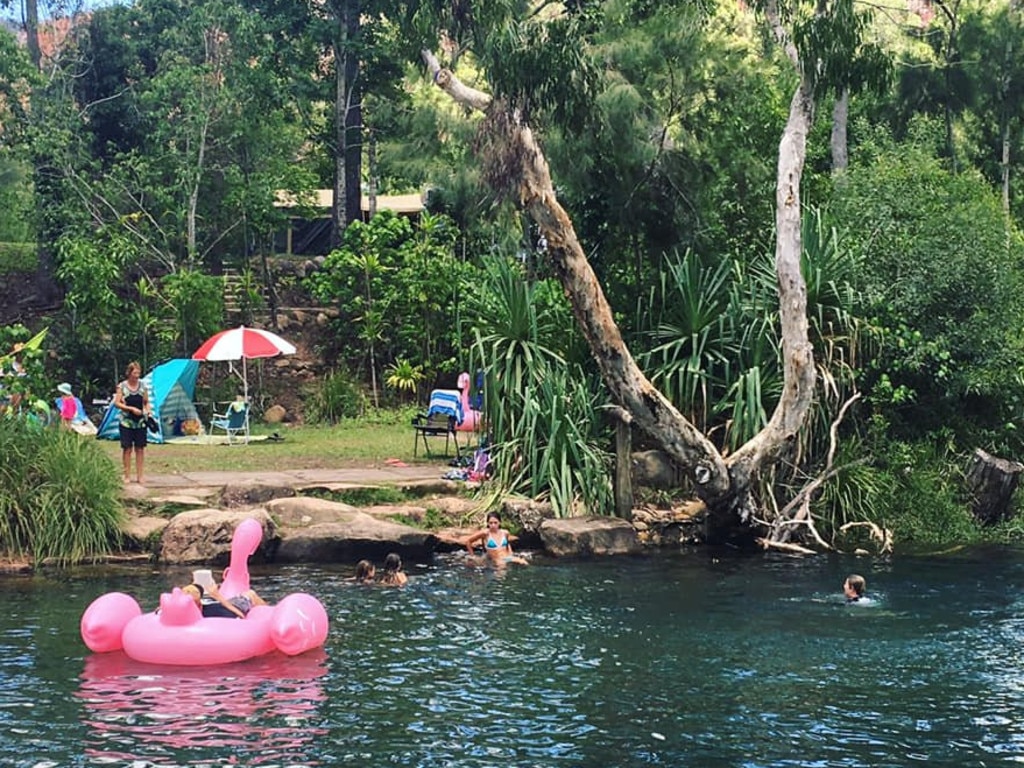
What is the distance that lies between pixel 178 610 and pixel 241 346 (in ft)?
36.5

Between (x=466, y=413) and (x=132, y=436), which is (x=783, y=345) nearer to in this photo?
(x=466, y=413)

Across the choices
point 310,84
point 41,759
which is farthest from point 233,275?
point 41,759

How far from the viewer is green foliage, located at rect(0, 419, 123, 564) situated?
47.1 ft

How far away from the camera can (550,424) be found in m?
16.5

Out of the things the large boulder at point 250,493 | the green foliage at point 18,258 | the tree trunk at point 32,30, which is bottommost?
the large boulder at point 250,493

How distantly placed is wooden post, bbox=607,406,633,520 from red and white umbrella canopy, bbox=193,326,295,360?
7.12m

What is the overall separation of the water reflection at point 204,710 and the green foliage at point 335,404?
46.7ft

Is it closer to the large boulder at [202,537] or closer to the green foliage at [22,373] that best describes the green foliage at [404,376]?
the green foliage at [22,373]

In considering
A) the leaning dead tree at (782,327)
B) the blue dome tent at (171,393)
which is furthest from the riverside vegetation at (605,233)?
the blue dome tent at (171,393)

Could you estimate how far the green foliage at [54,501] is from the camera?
14367 millimetres

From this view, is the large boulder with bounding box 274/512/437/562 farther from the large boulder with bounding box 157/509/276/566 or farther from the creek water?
the creek water

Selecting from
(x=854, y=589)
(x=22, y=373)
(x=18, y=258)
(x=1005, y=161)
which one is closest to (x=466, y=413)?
(x=22, y=373)

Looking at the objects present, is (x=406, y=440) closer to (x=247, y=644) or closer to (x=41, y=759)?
(x=247, y=644)

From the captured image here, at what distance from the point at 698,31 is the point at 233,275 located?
42.9ft
